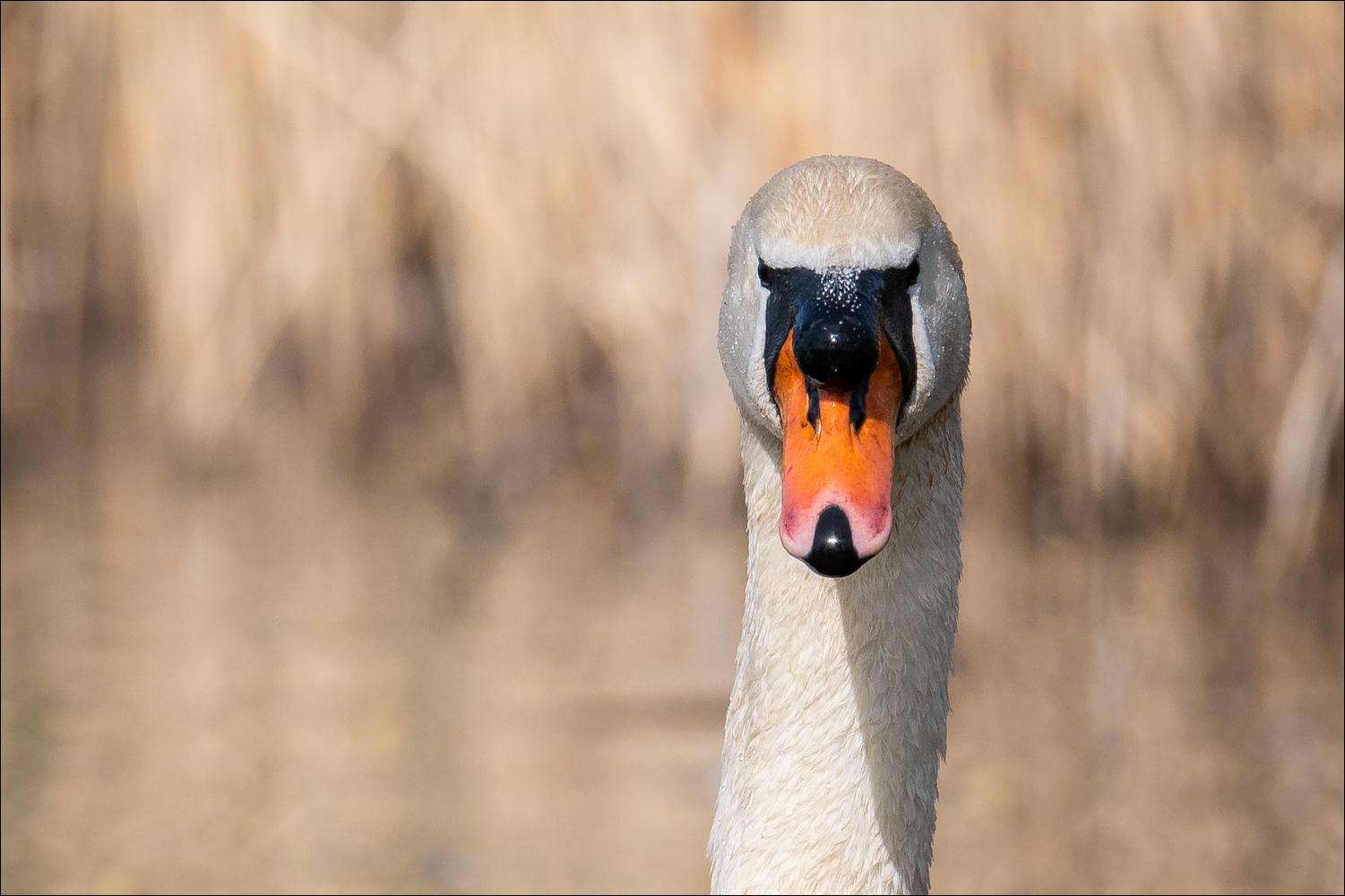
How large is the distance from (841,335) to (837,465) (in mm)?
164

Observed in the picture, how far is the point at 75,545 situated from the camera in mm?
6719

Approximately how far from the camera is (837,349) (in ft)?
7.15

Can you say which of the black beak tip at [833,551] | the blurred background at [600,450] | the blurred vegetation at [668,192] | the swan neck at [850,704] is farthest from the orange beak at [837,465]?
the blurred vegetation at [668,192]

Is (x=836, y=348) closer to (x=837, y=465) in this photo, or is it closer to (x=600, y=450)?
(x=837, y=465)

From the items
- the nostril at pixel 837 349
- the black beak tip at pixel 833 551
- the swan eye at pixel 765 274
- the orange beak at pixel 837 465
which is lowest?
the black beak tip at pixel 833 551

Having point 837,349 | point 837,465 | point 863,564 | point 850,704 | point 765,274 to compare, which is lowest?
point 850,704

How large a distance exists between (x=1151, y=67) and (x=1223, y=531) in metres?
1.80

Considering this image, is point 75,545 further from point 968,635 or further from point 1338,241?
point 1338,241

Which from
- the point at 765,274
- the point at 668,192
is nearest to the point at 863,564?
the point at 765,274

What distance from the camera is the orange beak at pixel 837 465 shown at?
2115 mm

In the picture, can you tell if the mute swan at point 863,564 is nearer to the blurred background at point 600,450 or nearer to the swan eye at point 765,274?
the swan eye at point 765,274

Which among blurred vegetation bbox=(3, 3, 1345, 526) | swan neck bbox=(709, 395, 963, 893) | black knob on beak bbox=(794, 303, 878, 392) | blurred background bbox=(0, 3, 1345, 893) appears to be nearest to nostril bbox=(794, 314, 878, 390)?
black knob on beak bbox=(794, 303, 878, 392)

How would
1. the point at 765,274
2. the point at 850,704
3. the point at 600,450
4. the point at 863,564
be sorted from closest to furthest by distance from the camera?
1. the point at 863,564
2. the point at 765,274
3. the point at 850,704
4. the point at 600,450

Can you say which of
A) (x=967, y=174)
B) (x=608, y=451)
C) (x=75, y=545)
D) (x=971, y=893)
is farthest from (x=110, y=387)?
(x=971, y=893)
